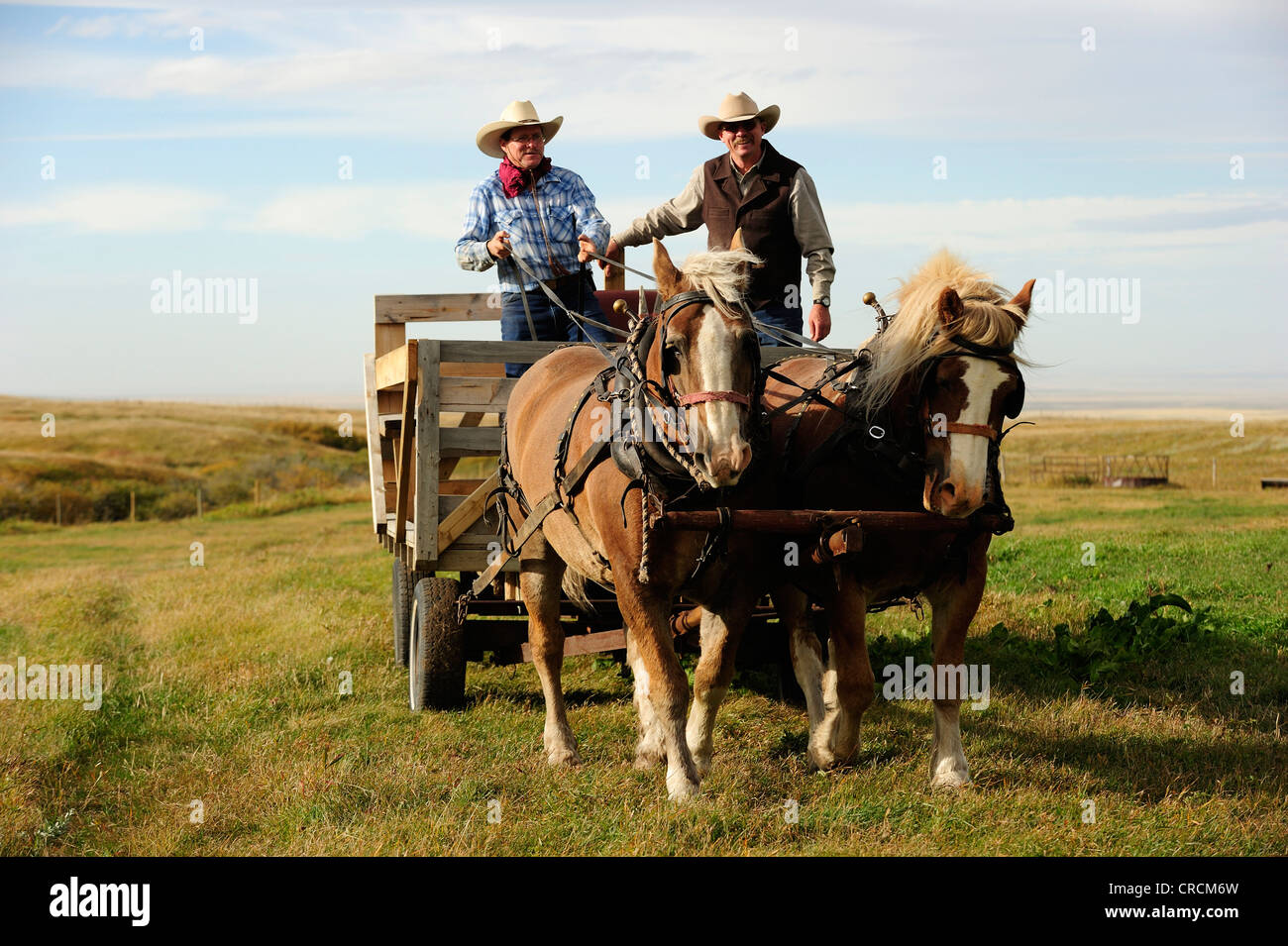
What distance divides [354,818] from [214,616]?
6.35 m

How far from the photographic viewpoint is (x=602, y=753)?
5648 mm

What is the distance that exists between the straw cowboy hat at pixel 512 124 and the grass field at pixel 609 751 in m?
3.45

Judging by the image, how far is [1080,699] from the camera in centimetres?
618

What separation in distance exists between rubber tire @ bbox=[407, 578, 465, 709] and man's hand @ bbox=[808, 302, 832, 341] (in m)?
2.50

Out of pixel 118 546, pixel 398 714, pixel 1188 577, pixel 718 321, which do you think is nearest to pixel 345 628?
pixel 398 714

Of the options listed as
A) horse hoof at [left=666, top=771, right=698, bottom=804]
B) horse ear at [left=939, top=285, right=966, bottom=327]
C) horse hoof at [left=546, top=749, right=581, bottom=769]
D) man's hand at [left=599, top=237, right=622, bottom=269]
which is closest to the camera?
horse ear at [left=939, top=285, right=966, bottom=327]

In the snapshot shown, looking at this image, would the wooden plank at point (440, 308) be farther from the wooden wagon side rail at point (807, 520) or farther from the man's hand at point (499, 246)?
the wooden wagon side rail at point (807, 520)

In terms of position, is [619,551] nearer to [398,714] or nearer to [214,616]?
[398,714]

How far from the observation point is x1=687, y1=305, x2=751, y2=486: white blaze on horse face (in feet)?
12.7

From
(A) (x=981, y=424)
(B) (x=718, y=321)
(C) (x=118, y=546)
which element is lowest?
(C) (x=118, y=546)

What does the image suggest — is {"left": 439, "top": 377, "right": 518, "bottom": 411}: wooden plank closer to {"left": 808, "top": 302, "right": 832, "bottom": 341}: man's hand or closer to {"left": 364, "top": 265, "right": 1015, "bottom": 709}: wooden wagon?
{"left": 364, "top": 265, "right": 1015, "bottom": 709}: wooden wagon
